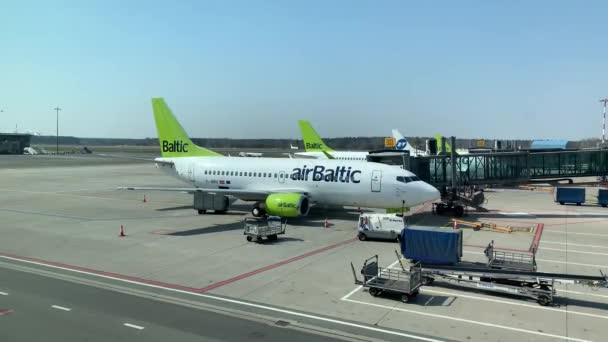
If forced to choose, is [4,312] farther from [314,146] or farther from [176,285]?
[314,146]

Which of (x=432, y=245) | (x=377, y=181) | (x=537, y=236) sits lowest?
(x=537, y=236)

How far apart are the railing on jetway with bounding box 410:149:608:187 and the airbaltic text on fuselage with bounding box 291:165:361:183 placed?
7.45 m

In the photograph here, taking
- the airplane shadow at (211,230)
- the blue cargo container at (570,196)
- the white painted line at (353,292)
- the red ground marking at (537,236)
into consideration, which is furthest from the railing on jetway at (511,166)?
the white painted line at (353,292)

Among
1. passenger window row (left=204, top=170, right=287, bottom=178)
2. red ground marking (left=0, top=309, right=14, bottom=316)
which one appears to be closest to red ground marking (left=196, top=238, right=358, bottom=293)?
red ground marking (left=0, top=309, right=14, bottom=316)

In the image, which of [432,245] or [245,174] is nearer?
[432,245]

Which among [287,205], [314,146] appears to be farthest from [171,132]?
[314,146]

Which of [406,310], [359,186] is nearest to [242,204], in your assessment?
[359,186]

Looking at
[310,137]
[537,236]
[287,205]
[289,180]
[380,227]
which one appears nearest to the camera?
[380,227]

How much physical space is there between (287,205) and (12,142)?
521ft

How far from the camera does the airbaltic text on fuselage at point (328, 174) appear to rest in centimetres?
3353

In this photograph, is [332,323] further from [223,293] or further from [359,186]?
[359,186]

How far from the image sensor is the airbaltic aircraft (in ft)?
105

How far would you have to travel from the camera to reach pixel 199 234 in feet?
94.3

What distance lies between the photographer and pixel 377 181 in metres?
32.4
